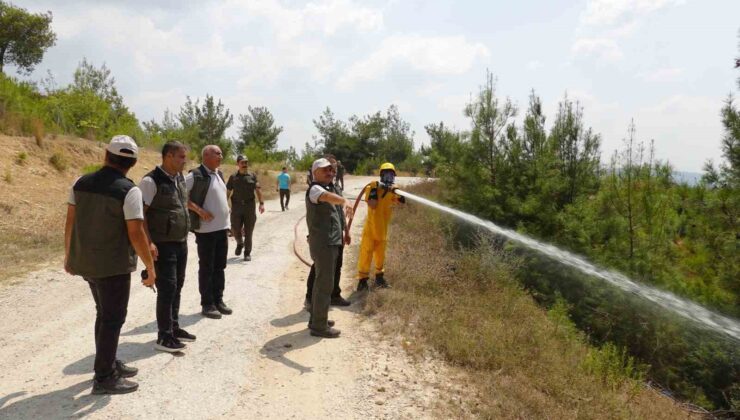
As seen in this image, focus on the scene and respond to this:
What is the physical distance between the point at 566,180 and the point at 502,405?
26.6 feet

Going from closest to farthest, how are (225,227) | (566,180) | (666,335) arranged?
1. (225,227)
2. (666,335)
3. (566,180)

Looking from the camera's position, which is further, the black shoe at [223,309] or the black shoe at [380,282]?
the black shoe at [380,282]

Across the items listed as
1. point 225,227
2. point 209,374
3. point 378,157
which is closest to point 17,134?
point 225,227

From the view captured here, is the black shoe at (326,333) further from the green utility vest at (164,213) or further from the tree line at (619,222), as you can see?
the tree line at (619,222)

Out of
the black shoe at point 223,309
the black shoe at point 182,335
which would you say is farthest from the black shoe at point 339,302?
the black shoe at point 182,335

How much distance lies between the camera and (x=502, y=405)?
4156 millimetres

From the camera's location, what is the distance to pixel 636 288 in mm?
8906

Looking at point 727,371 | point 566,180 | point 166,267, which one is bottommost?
point 727,371

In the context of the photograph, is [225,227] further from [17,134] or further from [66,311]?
[17,134]

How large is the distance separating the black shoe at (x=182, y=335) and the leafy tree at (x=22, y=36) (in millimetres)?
36376

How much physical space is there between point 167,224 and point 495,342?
142 inches

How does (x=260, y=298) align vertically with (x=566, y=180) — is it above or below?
below

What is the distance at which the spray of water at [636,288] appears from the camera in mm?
7691

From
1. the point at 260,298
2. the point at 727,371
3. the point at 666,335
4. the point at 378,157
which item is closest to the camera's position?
the point at 260,298
